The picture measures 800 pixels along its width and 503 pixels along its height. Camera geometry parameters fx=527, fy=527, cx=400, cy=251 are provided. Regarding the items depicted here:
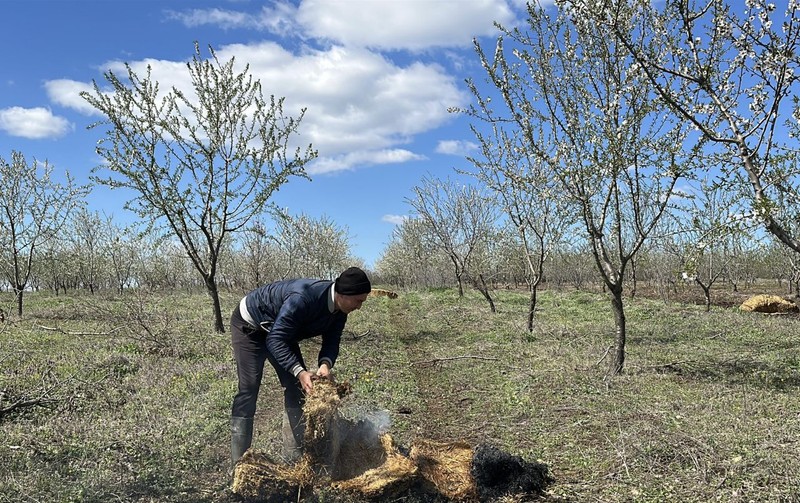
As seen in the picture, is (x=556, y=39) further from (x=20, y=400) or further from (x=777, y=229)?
(x=20, y=400)

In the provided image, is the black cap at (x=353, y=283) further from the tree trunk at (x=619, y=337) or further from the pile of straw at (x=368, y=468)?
the tree trunk at (x=619, y=337)

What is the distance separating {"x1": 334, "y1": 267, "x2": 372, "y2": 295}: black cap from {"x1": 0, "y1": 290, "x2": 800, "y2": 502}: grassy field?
1.10 meters

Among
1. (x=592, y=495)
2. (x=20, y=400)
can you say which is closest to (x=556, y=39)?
(x=592, y=495)

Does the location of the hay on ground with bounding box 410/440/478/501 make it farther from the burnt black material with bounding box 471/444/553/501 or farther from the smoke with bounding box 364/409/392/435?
the smoke with bounding box 364/409/392/435

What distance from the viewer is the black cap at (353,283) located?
13.7 feet

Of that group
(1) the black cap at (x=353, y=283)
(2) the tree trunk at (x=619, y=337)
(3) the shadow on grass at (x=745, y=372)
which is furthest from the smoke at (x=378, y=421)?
(3) the shadow on grass at (x=745, y=372)

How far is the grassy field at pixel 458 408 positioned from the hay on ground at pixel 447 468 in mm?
670

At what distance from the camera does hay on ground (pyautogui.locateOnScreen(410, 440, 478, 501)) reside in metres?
4.22

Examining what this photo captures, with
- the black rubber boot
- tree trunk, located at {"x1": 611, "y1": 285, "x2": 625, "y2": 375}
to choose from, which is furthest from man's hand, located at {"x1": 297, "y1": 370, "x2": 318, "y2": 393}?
tree trunk, located at {"x1": 611, "y1": 285, "x2": 625, "y2": 375}

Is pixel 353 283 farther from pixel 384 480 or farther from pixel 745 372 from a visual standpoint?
pixel 745 372

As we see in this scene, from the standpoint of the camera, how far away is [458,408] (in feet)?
23.9

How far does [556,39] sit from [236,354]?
7039 mm

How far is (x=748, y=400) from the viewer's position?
6852 millimetres

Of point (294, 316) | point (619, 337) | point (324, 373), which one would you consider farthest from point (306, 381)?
point (619, 337)
